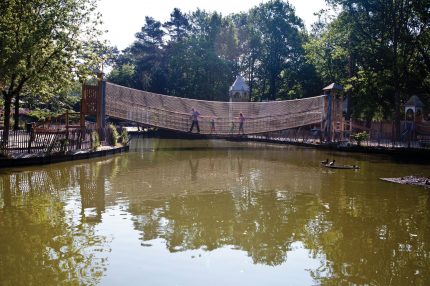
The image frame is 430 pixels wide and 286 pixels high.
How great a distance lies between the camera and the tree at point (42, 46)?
1697 cm

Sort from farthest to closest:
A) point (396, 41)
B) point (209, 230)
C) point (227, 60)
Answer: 1. point (227, 60)
2. point (396, 41)
3. point (209, 230)

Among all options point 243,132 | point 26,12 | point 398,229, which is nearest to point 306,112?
point 243,132

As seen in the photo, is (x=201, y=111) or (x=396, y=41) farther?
(x=201, y=111)

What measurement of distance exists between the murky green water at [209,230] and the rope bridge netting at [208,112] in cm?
1007

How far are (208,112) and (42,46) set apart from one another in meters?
13.1

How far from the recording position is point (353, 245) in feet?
24.8

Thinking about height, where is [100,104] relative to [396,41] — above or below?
below

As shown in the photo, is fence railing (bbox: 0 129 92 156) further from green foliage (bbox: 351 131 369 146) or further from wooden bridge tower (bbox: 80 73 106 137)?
green foliage (bbox: 351 131 369 146)

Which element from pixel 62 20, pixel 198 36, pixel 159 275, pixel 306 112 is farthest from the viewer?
pixel 198 36

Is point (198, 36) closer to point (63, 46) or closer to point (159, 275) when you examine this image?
point (63, 46)

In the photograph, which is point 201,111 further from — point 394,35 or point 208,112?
point 394,35

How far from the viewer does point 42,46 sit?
1841 centimetres

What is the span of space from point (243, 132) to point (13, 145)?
15315 millimetres

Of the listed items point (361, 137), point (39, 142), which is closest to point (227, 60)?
point (361, 137)
